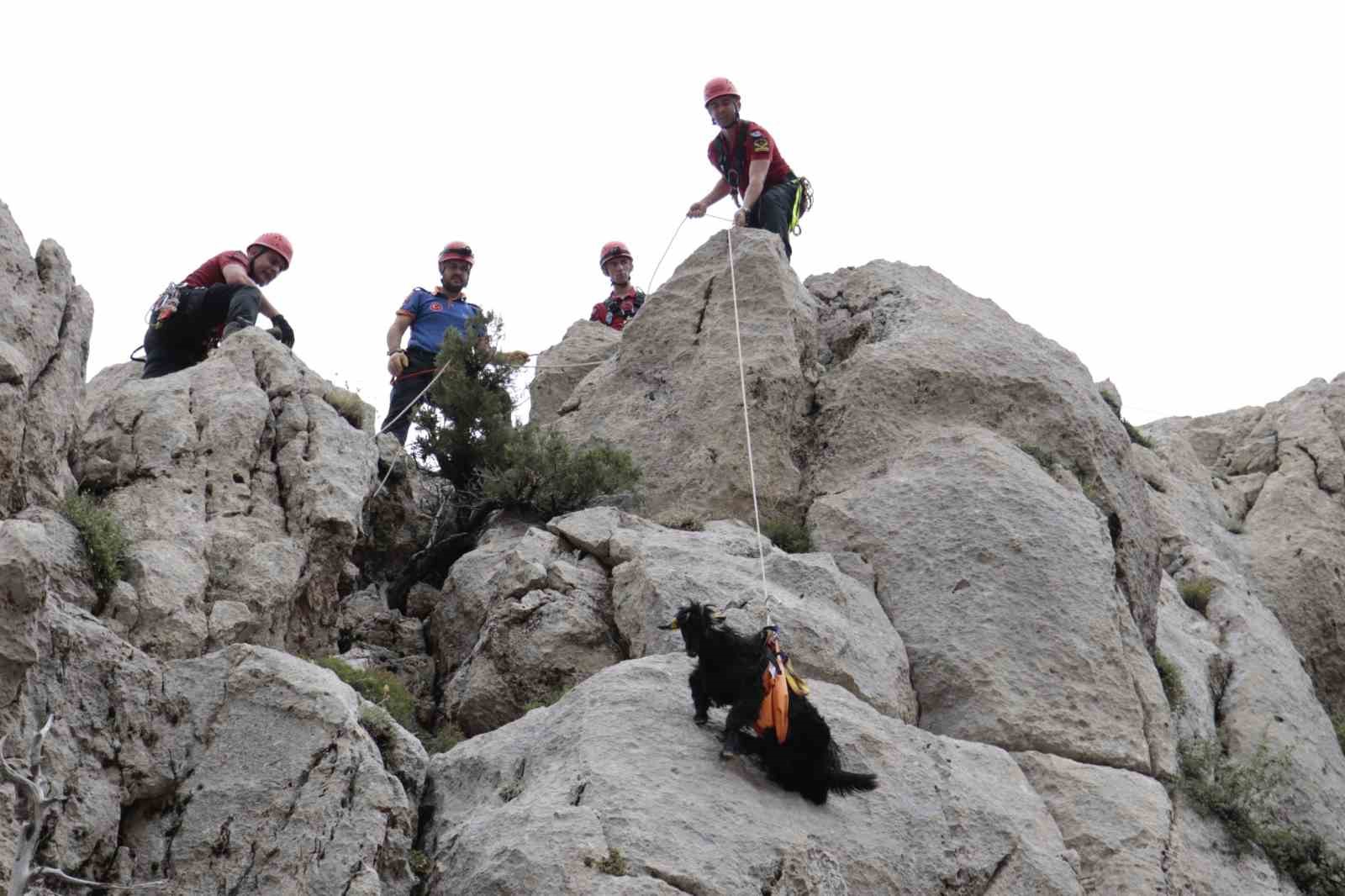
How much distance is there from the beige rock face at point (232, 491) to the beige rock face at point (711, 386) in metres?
2.96

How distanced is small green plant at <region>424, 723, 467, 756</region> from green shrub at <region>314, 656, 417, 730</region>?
193 mm

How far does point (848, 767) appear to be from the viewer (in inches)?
347

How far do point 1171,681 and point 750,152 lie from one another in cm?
673

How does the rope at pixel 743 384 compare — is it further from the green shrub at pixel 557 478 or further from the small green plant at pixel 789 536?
the green shrub at pixel 557 478

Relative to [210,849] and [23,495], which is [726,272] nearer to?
[23,495]

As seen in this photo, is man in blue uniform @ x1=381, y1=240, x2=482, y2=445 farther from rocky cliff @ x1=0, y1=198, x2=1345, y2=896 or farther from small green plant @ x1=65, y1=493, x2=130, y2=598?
small green plant @ x1=65, y1=493, x2=130, y2=598

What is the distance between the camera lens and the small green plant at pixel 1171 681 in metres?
11.9

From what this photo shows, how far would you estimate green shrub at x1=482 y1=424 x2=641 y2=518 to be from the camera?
42.0 ft

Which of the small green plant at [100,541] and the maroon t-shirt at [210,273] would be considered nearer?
the small green plant at [100,541]

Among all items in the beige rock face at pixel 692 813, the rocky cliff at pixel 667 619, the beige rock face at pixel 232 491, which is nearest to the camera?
the beige rock face at pixel 692 813

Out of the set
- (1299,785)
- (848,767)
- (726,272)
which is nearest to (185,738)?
(848,767)

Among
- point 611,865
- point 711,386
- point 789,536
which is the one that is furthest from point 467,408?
point 611,865

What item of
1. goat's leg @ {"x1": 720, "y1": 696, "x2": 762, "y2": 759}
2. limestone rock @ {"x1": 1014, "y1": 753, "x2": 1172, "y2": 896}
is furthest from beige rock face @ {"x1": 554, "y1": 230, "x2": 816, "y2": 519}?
goat's leg @ {"x1": 720, "y1": 696, "x2": 762, "y2": 759}

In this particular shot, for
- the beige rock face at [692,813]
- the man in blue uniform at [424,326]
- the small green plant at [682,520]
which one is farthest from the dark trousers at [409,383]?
the beige rock face at [692,813]
